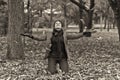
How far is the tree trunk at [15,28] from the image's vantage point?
426 inches

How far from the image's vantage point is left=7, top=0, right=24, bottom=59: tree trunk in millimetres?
10828

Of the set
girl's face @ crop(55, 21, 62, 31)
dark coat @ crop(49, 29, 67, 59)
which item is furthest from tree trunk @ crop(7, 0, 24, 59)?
girl's face @ crop(55, 21, 62, 31)

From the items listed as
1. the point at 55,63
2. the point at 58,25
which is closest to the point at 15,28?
A: the point at 55,63

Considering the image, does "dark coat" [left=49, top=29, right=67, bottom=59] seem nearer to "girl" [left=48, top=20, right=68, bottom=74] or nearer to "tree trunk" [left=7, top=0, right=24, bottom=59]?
"girl" [left=48, top=20, right=68, bottom=74]

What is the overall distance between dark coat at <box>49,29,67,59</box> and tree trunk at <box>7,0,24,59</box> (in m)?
3.24

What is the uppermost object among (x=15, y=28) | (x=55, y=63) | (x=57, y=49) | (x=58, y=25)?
(x=58, y=25)

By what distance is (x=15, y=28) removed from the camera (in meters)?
10.9

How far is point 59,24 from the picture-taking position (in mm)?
7797

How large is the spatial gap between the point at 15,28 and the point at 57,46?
3.38 meters

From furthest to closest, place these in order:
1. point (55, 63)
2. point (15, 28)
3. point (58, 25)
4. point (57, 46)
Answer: point (15, 28)
point (55, 63)
point (57, 46)
point (58, 25)

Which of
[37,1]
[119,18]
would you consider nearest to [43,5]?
[37,1]

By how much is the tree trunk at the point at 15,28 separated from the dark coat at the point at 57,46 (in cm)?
324

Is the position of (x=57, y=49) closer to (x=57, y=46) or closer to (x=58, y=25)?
(x=57, y=46)

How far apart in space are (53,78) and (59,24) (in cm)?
146
